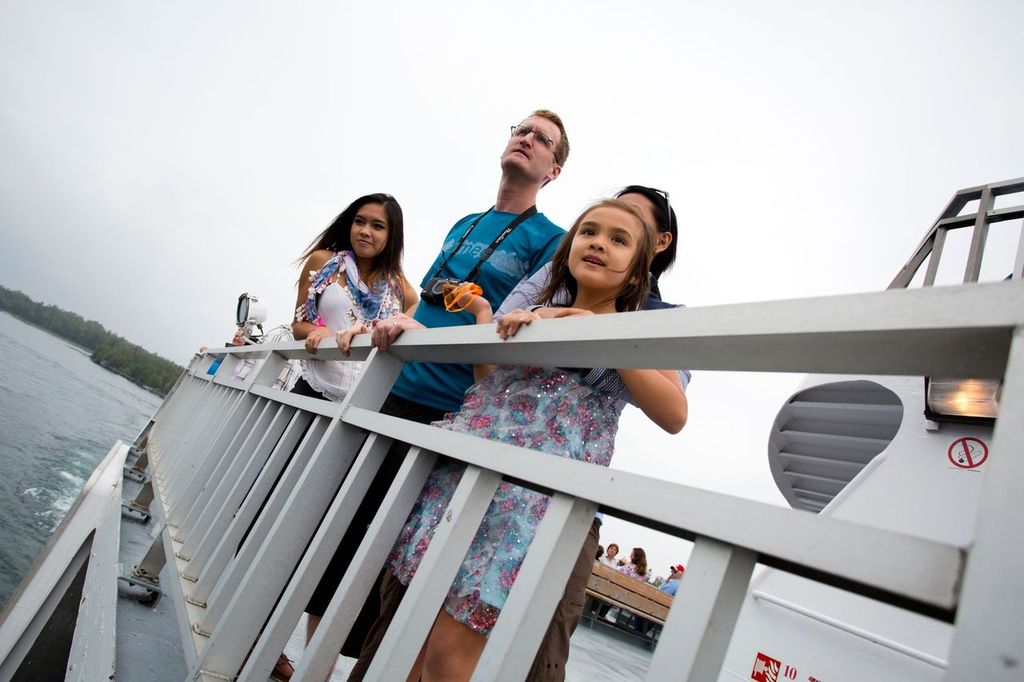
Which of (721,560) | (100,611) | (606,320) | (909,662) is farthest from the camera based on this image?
(909,662)

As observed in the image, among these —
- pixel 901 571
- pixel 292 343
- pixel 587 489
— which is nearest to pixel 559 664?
pixel 587 489

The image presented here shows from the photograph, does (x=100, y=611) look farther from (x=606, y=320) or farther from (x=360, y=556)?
(x=606, y=320)

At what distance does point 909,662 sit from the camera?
2.43 metres

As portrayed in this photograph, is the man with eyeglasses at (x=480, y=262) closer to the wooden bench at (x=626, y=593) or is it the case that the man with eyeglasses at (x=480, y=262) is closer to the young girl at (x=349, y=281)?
the young girl at (x=349, y=281)

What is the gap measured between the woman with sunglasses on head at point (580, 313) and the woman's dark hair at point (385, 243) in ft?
4.34

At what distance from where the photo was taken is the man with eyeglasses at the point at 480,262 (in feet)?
5.79

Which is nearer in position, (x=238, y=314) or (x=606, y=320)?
(x=606, y=320)

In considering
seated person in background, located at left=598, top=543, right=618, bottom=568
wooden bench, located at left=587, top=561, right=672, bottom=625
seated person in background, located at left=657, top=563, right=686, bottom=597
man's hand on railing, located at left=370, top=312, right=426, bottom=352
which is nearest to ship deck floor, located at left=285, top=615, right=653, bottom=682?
wooden bench, located at left=587, top=561, right=672, bottom=625

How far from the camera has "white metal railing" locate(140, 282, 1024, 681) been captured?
0.37 metres

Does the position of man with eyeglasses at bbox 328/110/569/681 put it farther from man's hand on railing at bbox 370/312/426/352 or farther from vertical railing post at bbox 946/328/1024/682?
vertical railing post at bbox 946/328/1024/682

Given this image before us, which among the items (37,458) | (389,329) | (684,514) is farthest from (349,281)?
(37,458)

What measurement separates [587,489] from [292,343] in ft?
5.53

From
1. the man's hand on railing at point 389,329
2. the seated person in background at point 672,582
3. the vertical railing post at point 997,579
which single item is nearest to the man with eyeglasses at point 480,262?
the man's hand on railing at point 389,329

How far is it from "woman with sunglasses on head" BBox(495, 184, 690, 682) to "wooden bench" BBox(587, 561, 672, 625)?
19.8 feet
